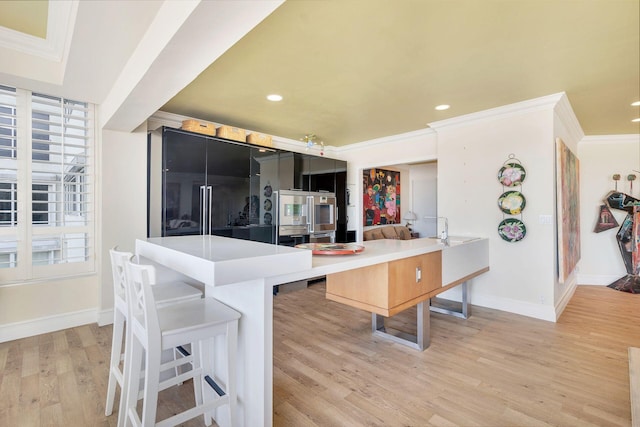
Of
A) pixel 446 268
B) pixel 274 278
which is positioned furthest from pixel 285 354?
pixel 446 268

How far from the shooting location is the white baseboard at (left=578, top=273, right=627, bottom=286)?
4.79m

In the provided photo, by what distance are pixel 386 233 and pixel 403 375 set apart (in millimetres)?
4444

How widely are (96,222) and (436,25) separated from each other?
3476 millimetres

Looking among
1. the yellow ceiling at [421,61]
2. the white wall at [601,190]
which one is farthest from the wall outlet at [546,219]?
the white wall at [601,190]

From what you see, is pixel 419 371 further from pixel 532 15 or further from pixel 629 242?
pixel 629 242

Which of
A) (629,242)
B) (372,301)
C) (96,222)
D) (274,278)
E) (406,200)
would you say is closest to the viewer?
(274,278)

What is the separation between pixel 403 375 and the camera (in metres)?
2.17

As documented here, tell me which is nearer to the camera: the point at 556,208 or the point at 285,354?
the point at 285,354

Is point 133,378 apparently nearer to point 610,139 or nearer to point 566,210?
point 566,210

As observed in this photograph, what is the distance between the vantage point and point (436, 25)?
6.28ft

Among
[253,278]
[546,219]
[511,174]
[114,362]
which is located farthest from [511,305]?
[114,362]

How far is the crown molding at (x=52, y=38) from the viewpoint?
75.7 inches

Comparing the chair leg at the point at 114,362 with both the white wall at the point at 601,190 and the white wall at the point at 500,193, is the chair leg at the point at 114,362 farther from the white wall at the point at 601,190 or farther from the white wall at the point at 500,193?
the white wall at the point at 601,190

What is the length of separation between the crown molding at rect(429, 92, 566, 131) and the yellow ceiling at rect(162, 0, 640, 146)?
0.12 m
